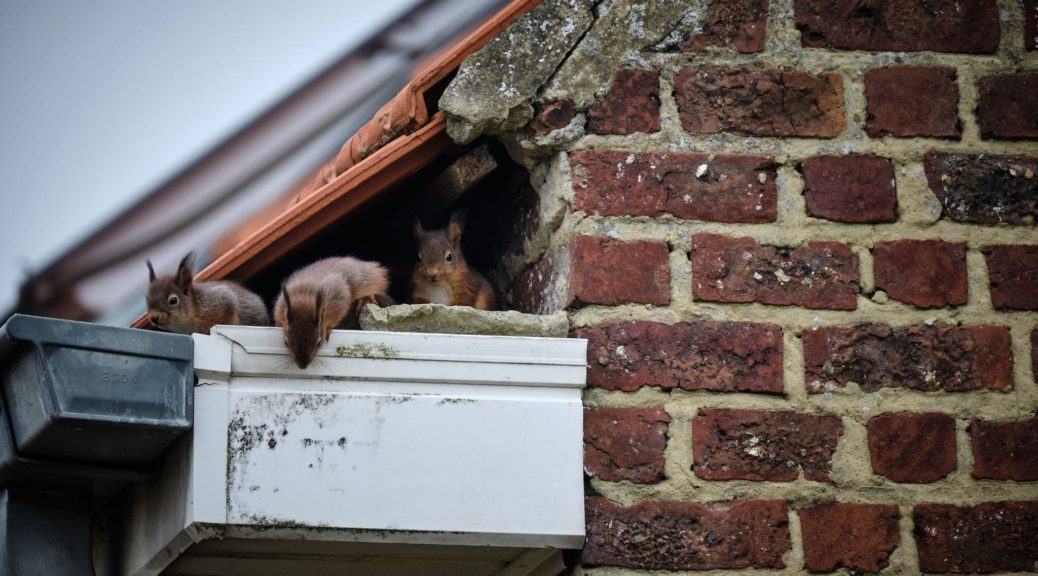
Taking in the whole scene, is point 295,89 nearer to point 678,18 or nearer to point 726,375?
point 678,18

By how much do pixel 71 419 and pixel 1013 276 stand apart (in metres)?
2.09

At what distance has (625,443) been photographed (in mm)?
2859

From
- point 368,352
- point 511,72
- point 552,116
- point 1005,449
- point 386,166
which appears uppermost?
point 511,72

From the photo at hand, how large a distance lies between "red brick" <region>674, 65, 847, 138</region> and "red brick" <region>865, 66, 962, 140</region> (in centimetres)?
8

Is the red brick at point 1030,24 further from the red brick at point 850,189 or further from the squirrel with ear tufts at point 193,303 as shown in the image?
the squirrel with ear tufts at point 193,303

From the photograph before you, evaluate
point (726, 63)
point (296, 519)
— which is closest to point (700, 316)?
point (726, 63)

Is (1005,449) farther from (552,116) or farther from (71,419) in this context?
(71,419)

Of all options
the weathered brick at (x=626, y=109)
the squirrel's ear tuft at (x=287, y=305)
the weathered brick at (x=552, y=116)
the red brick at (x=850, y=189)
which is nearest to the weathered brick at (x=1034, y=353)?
the red brick at (x=850, y=189)

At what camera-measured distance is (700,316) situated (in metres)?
2.96

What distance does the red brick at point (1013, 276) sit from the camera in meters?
3.01

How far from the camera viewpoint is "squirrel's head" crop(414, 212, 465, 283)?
3.74 metres

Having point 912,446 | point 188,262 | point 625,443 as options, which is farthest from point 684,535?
point 188,262

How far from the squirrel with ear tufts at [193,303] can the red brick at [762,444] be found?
129 centimetres

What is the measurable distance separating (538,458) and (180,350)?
2.56 feet
